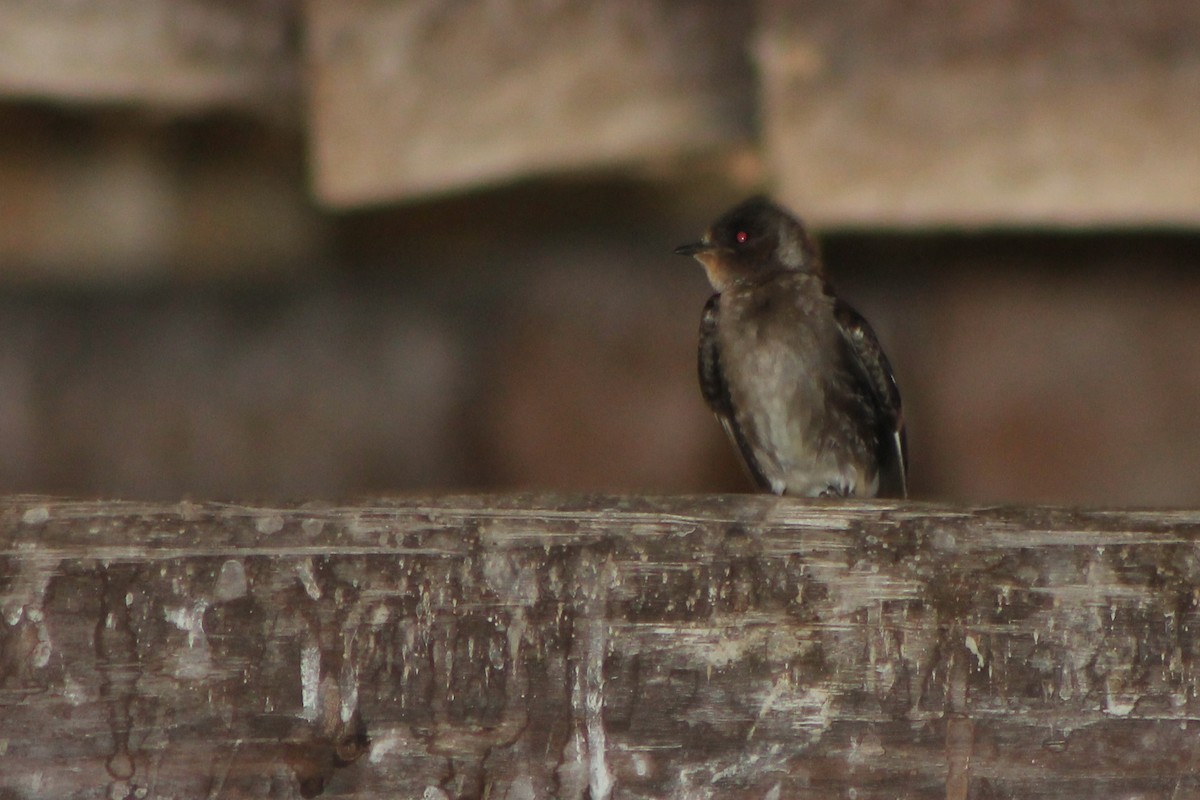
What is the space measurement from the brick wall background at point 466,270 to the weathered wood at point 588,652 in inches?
35.4

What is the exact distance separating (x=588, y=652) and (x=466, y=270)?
1688mm

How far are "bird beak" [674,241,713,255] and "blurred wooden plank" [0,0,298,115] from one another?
833 millimetres

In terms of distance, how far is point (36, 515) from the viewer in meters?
1.46

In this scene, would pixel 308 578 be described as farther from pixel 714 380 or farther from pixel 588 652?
pixel 714 380

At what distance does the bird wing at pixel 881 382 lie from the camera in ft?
9.34

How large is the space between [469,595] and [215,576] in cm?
24

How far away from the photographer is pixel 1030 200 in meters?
2.26

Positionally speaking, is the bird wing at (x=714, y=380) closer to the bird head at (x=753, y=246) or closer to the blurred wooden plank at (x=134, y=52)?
the bird head at (x=753, y=246)

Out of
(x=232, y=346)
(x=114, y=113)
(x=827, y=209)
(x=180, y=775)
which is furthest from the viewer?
(x=232, y=346)

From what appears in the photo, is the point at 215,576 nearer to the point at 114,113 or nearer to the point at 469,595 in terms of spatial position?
the point at 469,595

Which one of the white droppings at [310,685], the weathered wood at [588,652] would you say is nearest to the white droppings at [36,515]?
the weathered wood at [588,652]

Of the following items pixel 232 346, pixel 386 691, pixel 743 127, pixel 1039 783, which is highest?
pixel 743 127

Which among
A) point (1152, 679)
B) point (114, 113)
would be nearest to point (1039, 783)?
point (1152, 679)

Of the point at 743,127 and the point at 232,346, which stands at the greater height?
the point at 743,127
